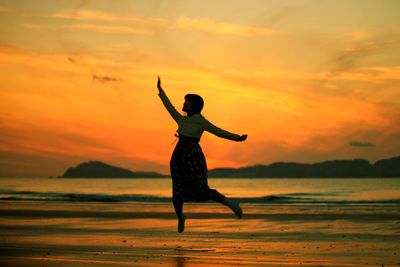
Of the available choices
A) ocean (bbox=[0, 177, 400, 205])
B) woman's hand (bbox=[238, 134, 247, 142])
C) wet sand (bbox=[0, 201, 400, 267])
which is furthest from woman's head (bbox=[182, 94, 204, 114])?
ocean (bbox=[0, 177, 400, 205])

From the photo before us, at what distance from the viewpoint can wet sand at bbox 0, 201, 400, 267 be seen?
31.7ft

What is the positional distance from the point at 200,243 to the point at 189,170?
8.01 ft

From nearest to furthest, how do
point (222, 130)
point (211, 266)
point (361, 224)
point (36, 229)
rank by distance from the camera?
point (211, 266)
point (222, 130)
point (36, 229)
point (361, 224)

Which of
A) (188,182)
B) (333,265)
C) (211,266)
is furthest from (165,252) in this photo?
(333,265)

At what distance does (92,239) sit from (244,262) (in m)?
4.57

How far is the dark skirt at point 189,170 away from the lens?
10375mm

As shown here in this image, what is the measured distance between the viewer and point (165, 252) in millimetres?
10766

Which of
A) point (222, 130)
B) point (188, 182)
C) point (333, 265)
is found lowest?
point (333, 265)

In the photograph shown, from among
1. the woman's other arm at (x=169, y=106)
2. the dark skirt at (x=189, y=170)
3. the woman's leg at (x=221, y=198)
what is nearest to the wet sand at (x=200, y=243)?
the woman's leg at (x=221, y=198)

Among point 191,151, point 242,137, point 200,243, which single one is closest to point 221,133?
point 242,137

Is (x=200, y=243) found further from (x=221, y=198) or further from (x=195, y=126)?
(x=195, y=126)

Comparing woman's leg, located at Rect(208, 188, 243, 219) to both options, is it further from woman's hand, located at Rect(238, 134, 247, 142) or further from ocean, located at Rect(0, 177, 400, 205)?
ocean, located at Rect(0, 177, 400, 205)

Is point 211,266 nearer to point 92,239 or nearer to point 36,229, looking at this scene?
point 92,239

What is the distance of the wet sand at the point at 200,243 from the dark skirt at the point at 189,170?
2.83 feet
